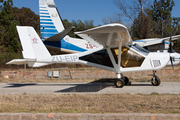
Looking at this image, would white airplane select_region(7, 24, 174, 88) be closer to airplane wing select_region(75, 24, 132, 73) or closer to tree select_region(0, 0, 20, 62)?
→ airplane wing select_region(75, 24, 132, 73)

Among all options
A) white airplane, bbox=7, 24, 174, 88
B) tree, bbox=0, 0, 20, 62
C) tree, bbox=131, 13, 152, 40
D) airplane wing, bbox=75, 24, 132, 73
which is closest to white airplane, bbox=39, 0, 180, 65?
white airplane, bbox=7, 24, 174, 88

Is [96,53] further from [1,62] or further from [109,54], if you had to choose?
[1,62]

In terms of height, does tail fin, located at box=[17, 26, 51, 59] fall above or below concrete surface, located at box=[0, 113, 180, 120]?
above

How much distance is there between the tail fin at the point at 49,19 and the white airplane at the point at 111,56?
7.00 meters

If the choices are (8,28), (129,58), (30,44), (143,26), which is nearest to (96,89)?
(129,58)

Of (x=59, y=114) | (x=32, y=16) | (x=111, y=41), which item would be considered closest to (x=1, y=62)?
(x=111, y=41)

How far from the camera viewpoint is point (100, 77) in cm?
1513

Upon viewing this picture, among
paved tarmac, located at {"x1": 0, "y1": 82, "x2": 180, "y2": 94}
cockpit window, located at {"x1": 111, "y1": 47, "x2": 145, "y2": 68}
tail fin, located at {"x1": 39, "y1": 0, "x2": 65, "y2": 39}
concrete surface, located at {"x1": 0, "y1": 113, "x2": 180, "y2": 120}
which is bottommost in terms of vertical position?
paved tarmac, located at {"x1": 0, "y1": 82, "x2": 180, "y2": 94}

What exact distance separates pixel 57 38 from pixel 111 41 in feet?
26.8

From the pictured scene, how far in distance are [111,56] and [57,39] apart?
313 inches

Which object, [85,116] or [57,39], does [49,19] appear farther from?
[85,116]

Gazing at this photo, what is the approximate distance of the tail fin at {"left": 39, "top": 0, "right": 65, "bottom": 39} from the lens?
1803cm

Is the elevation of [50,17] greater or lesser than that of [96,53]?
greater

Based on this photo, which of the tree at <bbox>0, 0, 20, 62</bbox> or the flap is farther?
the tree at <bbox>0, 0, 20, 62</bbox>
